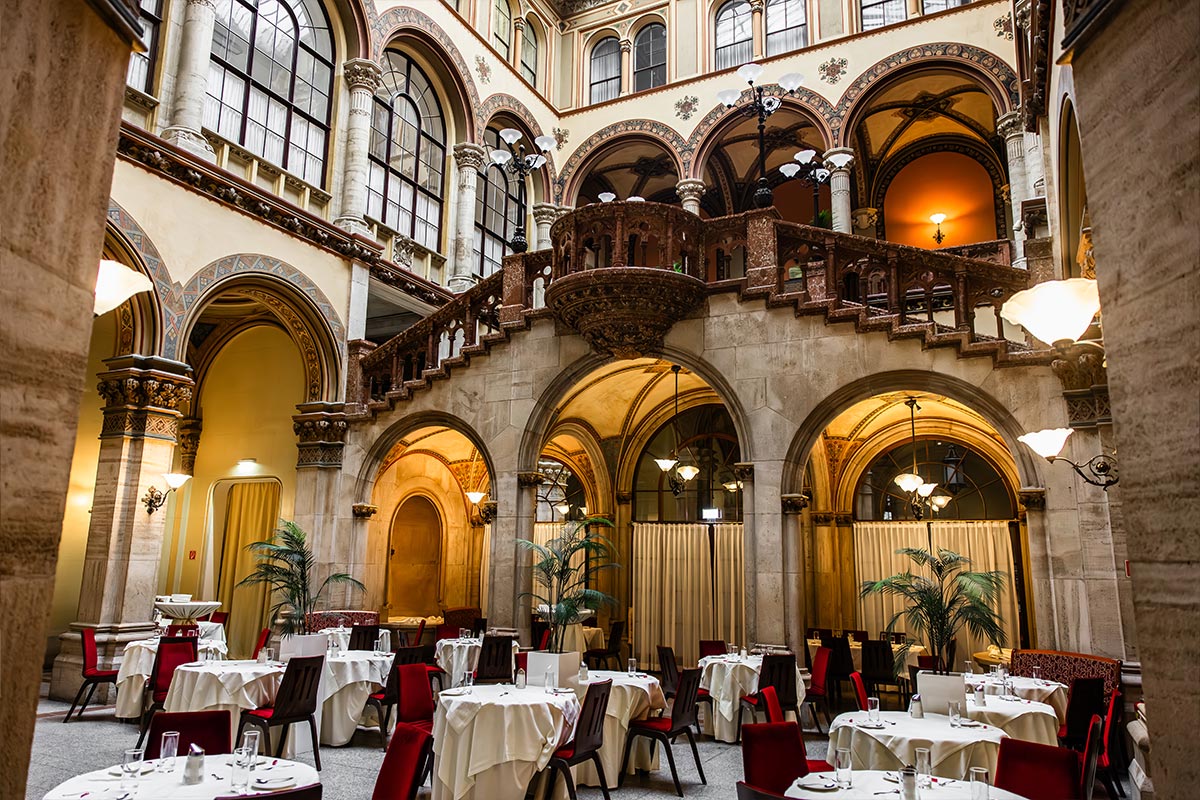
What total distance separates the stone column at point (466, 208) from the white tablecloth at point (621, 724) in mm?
9578

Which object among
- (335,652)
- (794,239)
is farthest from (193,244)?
(794,239)

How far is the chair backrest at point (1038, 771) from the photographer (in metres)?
3.90

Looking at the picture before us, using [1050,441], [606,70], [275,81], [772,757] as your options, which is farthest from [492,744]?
[606,70]

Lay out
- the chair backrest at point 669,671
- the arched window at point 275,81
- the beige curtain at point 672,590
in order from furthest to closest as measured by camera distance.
Answer: 1. the beige curtain at point 672,590
2. the arched window at point 275,81
3. the chair backrest at point 669,671

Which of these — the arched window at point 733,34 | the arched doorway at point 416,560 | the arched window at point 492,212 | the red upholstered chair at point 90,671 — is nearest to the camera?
the red upholstered chair at point 90,671

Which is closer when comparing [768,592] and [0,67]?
[0,67]

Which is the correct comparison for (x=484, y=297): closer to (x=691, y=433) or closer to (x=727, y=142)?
(x=691, y=433)

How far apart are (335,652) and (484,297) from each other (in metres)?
5.08

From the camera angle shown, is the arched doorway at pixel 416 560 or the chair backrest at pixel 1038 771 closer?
the chair backrest at pixel 1038 771

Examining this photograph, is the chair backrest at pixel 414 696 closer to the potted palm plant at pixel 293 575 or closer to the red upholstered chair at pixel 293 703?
the red upholstered chair at pixel 293 703

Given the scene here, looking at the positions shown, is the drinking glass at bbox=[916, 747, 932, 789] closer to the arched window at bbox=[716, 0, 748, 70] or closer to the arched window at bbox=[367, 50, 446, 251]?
the arched window at bbox=[367, 50, 446, 251]

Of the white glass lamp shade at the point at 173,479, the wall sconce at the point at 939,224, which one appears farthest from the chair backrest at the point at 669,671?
the wall sconce at the point at 939,224

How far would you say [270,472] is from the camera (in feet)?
43.2

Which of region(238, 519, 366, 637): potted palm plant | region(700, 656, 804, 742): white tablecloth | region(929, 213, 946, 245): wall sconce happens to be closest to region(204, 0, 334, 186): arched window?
region(238, 519, 366, 637): potted palm plant
